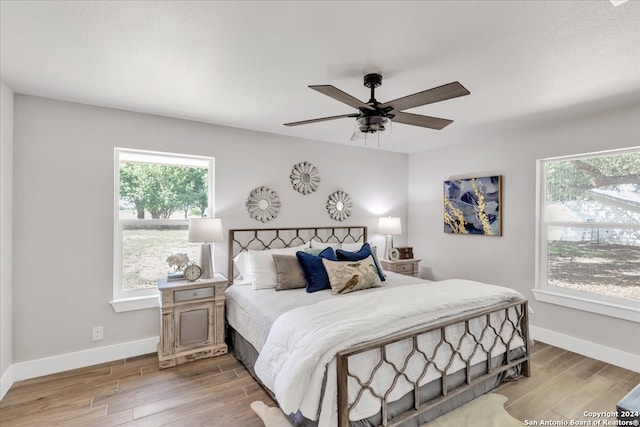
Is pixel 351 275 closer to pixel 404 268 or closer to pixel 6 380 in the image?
pixel 404 268

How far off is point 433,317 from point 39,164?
136 inches

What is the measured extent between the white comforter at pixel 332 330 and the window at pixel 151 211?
1762 millimetres

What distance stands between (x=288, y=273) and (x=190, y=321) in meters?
1.02

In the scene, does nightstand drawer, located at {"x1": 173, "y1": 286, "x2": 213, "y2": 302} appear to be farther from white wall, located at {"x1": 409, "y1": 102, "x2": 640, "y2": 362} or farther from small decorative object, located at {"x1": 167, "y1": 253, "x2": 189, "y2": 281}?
white wall, located at {"x1": 409, "y1": 102, "x2": 640, "y2": 362}

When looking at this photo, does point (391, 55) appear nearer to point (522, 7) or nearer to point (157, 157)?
point (522, 7)

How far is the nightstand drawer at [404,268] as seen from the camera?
4434mm

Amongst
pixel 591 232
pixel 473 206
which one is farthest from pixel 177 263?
pixel 591 232

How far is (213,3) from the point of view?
1502mm

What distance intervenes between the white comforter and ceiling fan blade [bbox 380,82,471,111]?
135cm

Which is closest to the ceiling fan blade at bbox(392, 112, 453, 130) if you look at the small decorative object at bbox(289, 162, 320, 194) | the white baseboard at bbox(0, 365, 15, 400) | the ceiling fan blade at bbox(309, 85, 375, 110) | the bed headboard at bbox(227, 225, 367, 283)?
the ceiling fan blade at bbox(309, 85, 375, 110)

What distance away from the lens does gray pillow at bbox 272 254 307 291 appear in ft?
9.88

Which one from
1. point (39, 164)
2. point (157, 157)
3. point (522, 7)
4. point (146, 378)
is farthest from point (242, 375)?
point (522, 7)

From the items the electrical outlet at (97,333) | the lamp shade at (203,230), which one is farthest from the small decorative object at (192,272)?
the electrical outlet at (97,333)

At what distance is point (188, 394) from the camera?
7.94 ft
